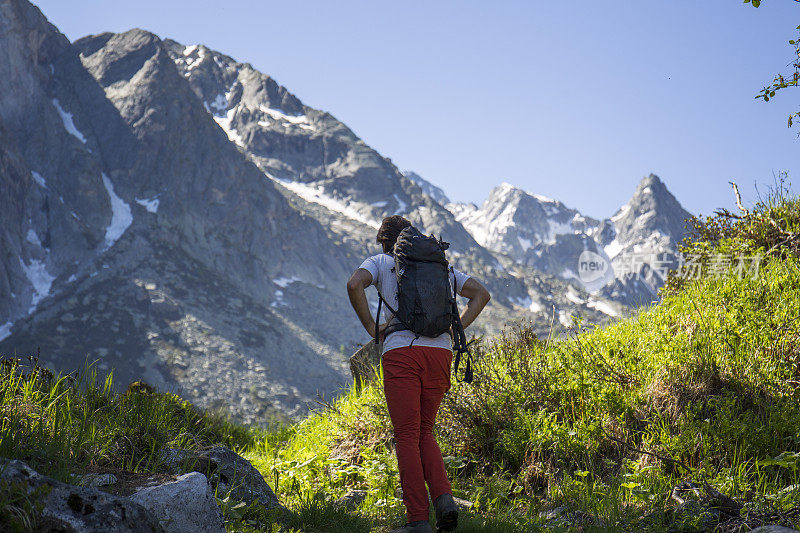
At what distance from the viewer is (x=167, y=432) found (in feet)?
18.1

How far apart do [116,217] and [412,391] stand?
178 meters

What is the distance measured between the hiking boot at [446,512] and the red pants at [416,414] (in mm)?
53

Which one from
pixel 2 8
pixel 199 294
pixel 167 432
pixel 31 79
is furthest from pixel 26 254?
pixel 167 432

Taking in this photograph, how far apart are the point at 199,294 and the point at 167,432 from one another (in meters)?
163

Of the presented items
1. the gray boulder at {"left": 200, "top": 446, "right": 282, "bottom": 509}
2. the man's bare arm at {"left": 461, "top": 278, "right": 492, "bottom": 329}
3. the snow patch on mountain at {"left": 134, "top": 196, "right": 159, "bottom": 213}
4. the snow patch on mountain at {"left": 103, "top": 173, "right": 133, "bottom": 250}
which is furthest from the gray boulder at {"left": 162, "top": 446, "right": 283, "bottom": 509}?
the snow patch on mountain at {"left": 134, "top": 196, "right": 159, "bottom": 213}

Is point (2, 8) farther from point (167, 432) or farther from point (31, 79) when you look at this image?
point (167, 432)

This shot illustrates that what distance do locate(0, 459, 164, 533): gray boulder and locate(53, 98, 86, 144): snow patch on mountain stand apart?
188 m

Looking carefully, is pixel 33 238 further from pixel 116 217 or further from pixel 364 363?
pixel 364 363

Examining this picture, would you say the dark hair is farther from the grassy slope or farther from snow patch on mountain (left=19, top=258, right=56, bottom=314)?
snow patch on mountain (left=19, top=258, right=56, bottom=314)

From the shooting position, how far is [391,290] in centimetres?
468

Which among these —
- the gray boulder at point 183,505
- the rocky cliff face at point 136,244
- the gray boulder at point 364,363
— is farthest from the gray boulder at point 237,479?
the rocky cliff face at point 136,244

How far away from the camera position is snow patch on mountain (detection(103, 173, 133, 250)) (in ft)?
512

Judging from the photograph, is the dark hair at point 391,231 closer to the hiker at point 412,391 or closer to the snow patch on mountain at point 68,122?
the hiker at point 412,391

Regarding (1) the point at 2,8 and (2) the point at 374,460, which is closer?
(2) the point at 374,460
